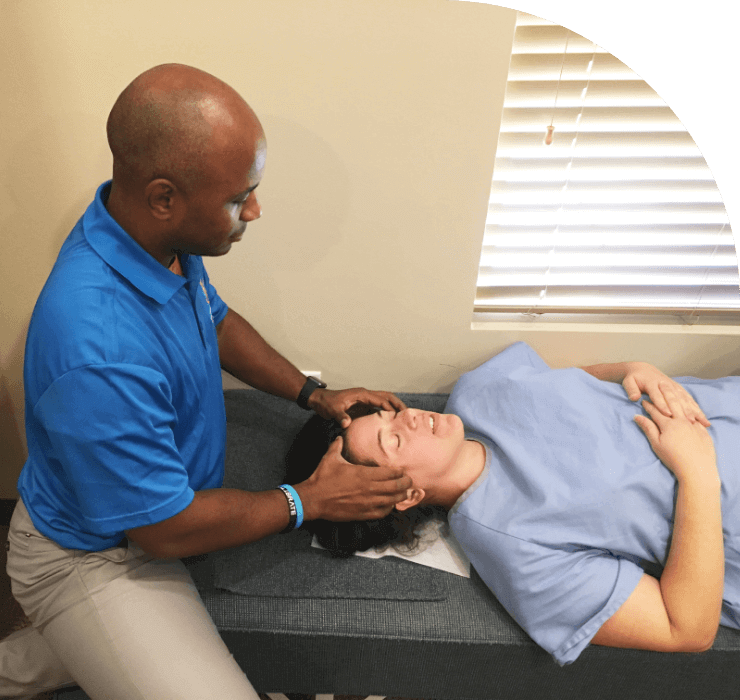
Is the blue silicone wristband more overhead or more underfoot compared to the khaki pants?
more overhead

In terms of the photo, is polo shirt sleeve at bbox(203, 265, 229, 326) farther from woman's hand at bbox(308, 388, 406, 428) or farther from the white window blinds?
the white window blinds

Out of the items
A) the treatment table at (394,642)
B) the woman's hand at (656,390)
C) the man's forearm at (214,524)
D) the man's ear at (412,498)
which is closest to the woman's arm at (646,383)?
Result: the woman's hand at (656,390)

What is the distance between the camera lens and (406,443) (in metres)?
1.53

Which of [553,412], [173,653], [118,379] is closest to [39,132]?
[118,379]

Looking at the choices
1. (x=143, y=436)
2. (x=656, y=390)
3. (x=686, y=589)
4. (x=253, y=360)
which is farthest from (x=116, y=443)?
(x=656, y=390)

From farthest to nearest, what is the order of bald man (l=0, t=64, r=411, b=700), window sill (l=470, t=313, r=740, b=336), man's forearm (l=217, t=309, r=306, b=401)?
1. window sill (l=470, t=313, r=740, b=336)
2. man's forearm (l=217, t=309, r=306, b=401)
3. bald man (l=0, t=64, r=411, b=700)

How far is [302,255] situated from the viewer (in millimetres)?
1752

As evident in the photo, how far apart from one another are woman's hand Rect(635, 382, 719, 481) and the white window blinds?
0.46 metres

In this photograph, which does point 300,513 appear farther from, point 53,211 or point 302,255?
point 53,211

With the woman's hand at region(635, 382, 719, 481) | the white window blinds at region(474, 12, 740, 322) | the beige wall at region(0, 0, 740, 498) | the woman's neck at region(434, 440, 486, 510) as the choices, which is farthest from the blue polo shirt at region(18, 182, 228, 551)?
the woman's hand at region(635, 382, 719, 481)

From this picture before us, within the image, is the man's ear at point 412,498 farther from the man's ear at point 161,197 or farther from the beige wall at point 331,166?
the man's ear at point 161,197

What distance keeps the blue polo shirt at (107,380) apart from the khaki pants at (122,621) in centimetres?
11

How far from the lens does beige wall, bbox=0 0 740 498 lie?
1420mm

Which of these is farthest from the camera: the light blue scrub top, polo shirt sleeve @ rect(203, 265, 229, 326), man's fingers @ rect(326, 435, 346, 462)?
polo shirt sleeve @ rect(203, 265, 229, 326)
